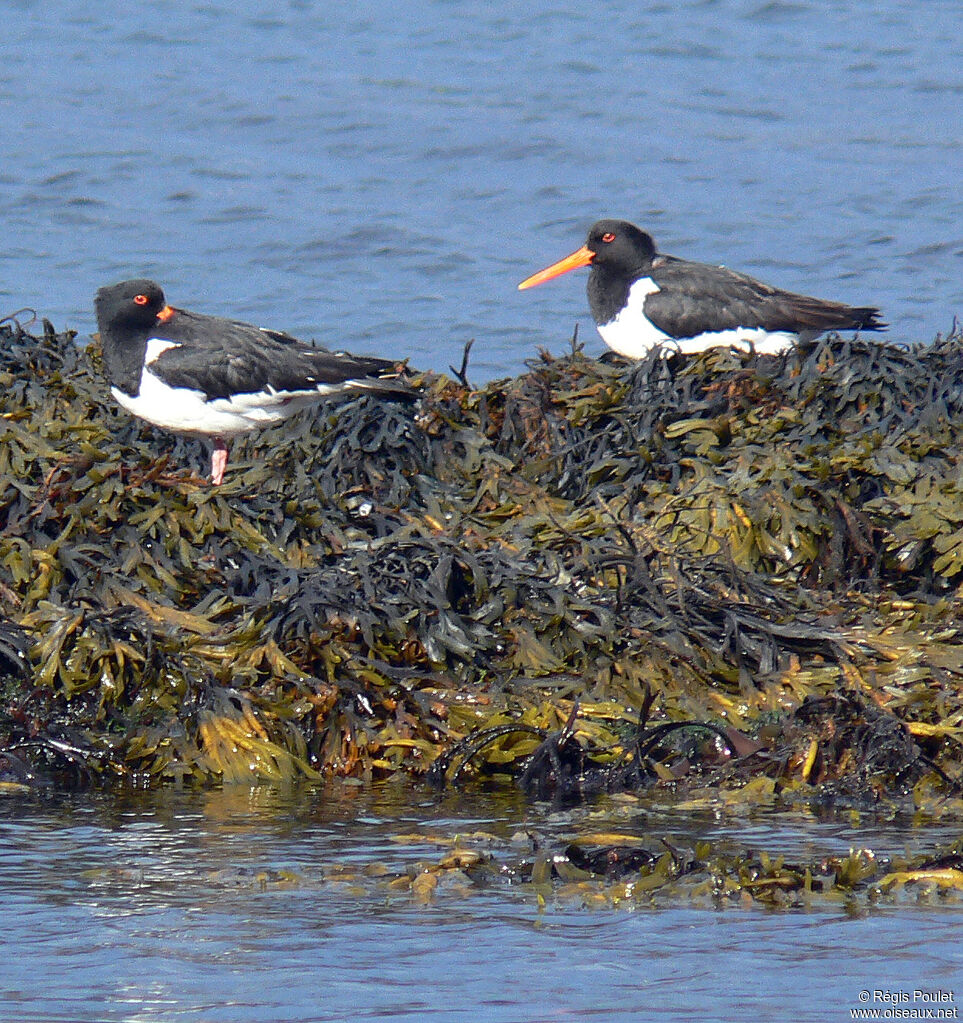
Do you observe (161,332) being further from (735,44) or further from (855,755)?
(735,44)

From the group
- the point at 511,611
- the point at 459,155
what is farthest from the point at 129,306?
the point at 459,155

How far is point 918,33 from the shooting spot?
872 inches

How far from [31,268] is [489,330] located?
439 centimetres

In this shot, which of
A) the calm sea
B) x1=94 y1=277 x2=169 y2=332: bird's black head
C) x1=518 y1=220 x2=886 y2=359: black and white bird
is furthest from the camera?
x1=518 y1=220 x2=886 y2=359: black and white bird

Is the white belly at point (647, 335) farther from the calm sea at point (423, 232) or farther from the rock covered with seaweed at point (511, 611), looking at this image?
the calm sea at point (423, 232)

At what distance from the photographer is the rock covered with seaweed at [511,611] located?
5.31 metres

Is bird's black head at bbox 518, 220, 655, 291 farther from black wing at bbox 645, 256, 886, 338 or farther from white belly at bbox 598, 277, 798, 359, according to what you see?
white belly at bbox 598, 277, 798, 359

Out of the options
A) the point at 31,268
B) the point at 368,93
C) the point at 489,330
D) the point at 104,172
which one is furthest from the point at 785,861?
the point at 368,93

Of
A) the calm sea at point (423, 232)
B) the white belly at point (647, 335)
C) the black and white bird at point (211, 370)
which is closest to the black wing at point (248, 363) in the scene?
the black and white bird at point (211, 370)

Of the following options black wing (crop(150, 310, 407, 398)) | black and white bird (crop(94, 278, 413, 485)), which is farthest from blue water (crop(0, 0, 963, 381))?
black and white bird (crop(94, 278, 413, 485))

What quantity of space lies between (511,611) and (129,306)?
3.29m

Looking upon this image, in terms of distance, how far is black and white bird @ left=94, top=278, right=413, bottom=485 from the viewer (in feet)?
24.6

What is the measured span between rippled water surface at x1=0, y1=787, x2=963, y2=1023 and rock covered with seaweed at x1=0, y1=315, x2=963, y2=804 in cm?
41

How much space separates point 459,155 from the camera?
18.5 m
